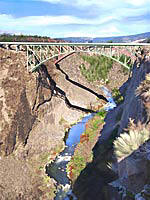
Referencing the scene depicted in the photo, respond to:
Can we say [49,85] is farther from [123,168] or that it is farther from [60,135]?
[123,168]

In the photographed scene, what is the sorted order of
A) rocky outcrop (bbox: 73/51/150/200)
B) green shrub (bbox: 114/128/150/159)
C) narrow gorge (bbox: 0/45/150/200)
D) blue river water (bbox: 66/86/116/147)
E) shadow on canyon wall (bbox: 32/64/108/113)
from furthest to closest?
shadow on canyon wall (bbox: 32/64/108/113) → blue river water (bbox: 66/86/116/147) → narrow gorge (bbox: 0/45/150/200) → green shrub (bbox: 114/128/150/159) → rocky outcrop (bbox: 73/51/150/200)

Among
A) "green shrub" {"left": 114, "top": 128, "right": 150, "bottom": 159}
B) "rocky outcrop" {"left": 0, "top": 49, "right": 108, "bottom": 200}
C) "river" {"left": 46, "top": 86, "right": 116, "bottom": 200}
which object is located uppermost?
"green shrub" {"left": 114, "top": 128, "right": 150, "bottom": 159}

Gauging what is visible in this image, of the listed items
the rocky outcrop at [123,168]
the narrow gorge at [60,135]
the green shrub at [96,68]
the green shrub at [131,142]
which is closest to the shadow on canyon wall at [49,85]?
the narrow gorge at [60,135]

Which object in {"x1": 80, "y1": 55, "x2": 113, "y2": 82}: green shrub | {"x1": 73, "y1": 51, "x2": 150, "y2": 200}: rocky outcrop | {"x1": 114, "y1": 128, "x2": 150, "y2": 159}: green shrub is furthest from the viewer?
{"x1": 80, "y1": 55, "x2": 113, "y2": 82}: green shrub

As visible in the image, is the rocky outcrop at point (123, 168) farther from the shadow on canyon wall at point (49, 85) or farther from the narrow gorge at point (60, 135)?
the shadow on canyon wall at point (49, 85)

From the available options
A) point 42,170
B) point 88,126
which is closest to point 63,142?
point 88,126

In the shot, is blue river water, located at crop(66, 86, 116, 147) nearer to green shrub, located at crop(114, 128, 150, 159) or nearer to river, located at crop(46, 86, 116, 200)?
river, located at crop(46, 86, 116, 200)

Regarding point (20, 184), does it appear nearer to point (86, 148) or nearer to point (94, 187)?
point (94, 187)

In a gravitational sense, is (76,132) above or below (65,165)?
above

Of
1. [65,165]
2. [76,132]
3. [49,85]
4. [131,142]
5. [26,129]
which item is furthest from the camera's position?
[49,85]

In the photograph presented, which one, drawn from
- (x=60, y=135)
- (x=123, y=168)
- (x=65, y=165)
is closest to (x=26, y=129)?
(x=65, y=165)

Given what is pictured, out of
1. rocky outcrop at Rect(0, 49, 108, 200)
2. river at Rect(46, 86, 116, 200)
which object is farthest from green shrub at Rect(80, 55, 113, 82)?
rocky outcrop at Rect(0, 49, 108, 200)
